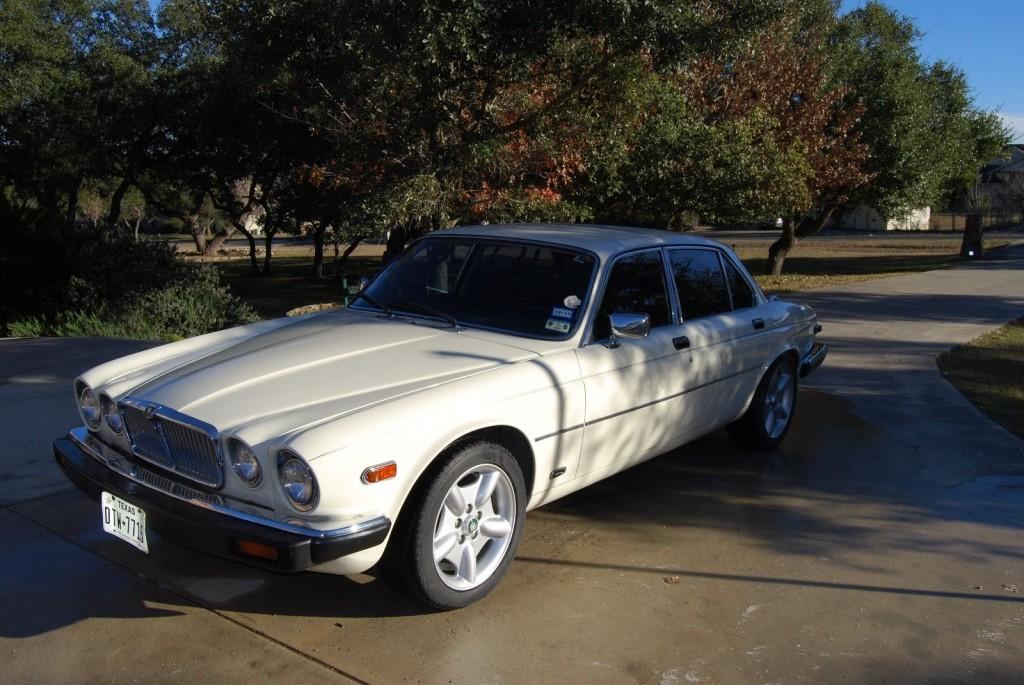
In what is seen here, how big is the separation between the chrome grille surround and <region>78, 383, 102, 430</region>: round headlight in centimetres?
29

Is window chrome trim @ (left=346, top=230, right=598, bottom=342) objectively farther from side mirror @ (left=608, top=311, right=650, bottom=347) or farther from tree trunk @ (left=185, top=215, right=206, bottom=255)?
tree trunk @ (left=185, top=215, right=206, bottom=255)

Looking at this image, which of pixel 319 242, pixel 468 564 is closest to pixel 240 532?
pixel 468 564

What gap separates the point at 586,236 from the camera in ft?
17.1

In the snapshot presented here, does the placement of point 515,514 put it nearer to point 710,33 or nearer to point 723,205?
point 710,33

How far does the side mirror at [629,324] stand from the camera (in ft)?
14.8

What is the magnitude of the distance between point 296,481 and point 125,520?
3.10 ft

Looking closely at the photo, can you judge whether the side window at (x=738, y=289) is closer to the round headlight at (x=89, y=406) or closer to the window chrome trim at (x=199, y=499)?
the window chrome trim at (x=199, y=499)

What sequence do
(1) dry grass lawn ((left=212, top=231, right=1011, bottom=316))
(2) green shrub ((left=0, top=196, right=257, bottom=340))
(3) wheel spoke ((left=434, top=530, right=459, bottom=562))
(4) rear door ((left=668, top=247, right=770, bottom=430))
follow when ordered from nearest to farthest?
(3) wheel spoke ((left=434, top=530, right=459, bottom=562))
(4) rear door ((left=668, top=247, right=770, bottom=430))
(2) green shrub ((left=0, top=196, right=257, bottom=340))
(1) dry grass lawn ((left=212, top=231, right=1011, bottom=316))

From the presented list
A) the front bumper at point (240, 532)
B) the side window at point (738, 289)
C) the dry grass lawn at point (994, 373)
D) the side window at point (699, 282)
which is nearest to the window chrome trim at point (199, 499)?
the front bumper at point (240, 532)

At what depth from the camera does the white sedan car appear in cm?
342

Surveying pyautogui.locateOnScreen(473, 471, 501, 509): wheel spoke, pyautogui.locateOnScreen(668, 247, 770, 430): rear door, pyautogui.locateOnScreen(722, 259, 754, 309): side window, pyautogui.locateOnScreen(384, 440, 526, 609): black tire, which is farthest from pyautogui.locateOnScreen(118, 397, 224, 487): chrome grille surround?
pyautogui.locateOnScreen(722, 259, 754, 309): side window

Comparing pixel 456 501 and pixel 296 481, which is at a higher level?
pixel 296 481

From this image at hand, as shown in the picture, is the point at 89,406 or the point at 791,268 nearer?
the point at 89,406

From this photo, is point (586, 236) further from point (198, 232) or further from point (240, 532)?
point (198, 232)
